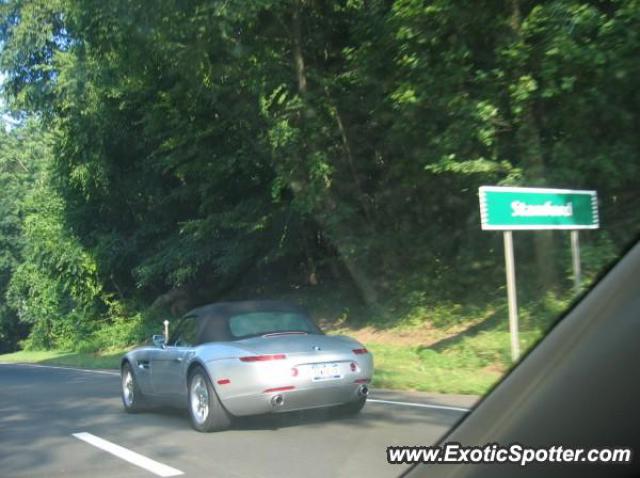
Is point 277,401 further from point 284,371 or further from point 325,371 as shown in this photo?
point 325,371

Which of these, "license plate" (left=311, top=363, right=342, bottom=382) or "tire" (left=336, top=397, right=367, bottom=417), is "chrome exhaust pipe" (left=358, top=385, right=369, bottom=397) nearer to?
"tire" (left=336, top=397, right=367, bottom=417)

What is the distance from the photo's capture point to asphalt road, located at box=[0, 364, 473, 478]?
249 inches

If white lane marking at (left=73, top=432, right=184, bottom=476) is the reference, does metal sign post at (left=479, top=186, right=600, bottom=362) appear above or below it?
above

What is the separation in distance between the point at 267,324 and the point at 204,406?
43.8 inches

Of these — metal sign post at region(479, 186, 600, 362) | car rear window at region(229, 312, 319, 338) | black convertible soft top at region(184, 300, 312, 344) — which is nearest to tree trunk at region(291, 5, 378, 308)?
metal sign post at region(479, 186, 600, 362)

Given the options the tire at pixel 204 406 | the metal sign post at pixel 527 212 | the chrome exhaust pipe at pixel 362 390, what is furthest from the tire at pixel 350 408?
the metal sign post at pixel 527 212

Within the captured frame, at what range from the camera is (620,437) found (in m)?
2.42

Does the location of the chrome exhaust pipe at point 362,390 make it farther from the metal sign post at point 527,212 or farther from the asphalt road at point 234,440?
the metal sign post at point 527,212

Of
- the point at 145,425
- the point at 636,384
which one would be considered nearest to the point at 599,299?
the point at 636,384

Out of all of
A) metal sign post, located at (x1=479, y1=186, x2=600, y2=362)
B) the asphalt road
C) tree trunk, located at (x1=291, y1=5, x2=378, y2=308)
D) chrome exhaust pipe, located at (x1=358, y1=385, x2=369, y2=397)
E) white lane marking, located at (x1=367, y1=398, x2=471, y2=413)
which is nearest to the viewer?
the asphalt road

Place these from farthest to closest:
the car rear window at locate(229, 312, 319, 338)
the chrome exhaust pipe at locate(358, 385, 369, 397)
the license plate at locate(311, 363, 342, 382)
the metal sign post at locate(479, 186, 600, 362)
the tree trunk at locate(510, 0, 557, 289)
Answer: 1. the tree trunk at locate(510, 0, 557, 289)
2. the metal sign post at locate(479, 186, 600, 362)
3. the car rear window at locate(229, 312, 319, 338)
4. the chrome exhaust pipe at locate(358, 385, 369, 397)
5. the license plate at locate(311, 363, 342, 382)

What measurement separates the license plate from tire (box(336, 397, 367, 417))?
0.64 metres

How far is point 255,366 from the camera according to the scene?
7.43 metres

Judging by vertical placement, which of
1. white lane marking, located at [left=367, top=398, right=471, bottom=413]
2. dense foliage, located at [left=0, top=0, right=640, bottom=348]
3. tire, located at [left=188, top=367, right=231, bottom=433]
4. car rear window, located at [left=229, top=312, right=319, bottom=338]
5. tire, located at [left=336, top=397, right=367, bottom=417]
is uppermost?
dense foliage, located at [left=0, top=0, right=640, bottom=348]
